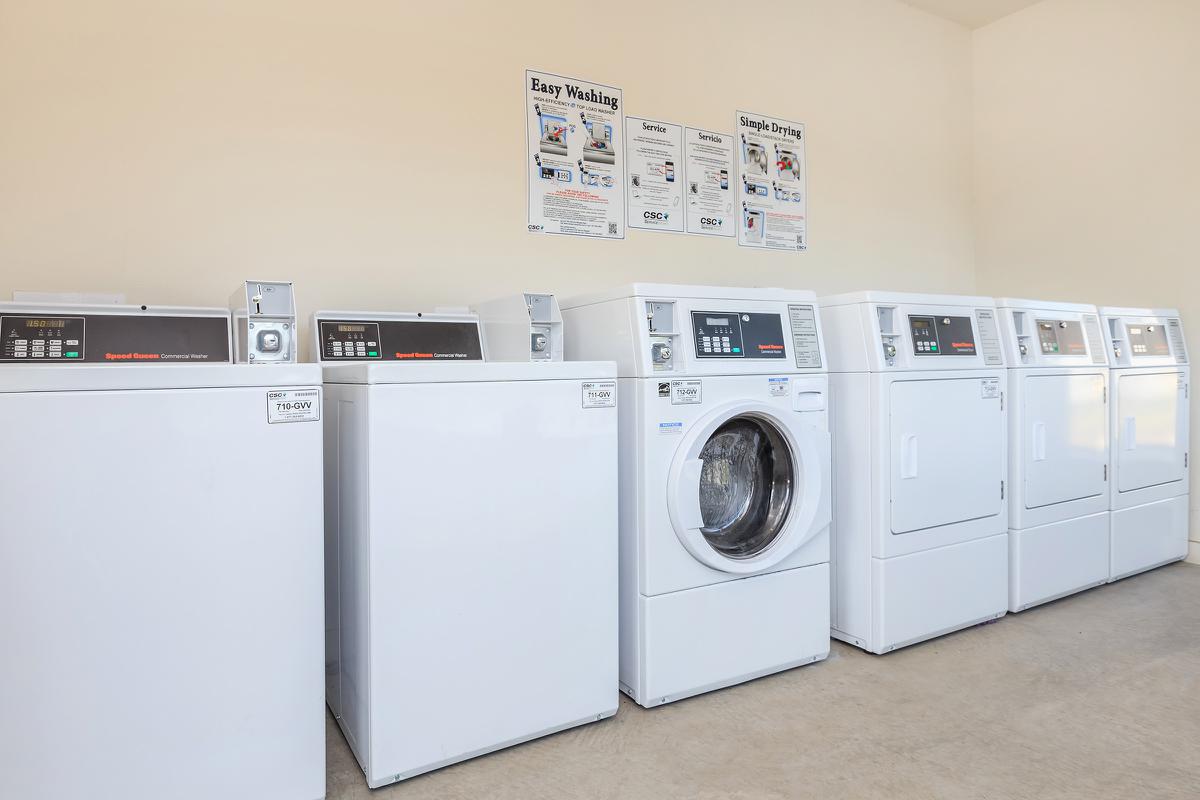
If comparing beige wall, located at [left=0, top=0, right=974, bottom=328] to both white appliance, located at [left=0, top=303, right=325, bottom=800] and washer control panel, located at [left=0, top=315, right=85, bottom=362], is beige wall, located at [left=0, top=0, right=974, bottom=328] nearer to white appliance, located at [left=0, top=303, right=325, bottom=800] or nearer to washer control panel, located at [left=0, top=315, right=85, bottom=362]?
washer control panel, located at [left=0, top=315, right=85, bottom=362]

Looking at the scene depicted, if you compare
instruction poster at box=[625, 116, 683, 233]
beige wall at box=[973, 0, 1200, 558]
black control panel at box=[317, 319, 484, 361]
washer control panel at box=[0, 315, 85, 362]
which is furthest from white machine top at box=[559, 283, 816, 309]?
beige wall at box=[973, 0, 1200, 558]

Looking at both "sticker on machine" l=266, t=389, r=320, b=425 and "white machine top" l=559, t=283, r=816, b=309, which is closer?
"sticker on machine" l=266, t=389, r=320, b=425

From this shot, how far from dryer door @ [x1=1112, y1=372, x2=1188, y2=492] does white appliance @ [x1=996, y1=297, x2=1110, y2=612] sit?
150 millimetres

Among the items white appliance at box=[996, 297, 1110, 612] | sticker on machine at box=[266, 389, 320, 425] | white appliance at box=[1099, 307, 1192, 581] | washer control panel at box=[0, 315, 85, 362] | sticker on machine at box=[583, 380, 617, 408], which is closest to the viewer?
sticker on machine at box=[266, 389, 320, 425]

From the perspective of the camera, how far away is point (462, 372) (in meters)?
1.92

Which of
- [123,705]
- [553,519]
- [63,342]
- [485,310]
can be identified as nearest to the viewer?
[123,705]

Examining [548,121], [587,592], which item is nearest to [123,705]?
[587,592]

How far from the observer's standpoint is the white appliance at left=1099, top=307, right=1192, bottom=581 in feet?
11.4

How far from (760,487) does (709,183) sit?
163cm

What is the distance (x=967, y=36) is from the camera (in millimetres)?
4668

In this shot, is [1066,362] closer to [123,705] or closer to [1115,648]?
[1115,648]

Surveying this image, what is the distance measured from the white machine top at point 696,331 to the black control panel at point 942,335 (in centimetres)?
41

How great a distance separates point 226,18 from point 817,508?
2.52 meters

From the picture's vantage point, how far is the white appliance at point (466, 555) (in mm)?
1835
